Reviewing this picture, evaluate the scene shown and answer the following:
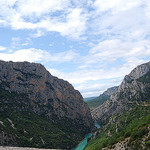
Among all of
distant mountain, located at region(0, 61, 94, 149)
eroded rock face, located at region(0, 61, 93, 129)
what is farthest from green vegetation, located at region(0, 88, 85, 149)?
eroded rock face, located at region(0, 61, 93, 129)

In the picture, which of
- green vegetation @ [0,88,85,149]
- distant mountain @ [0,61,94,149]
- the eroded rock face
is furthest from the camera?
the eroded rock face

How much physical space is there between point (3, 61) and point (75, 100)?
86876 millimetres

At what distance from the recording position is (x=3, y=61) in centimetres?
14200

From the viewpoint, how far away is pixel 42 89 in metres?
149

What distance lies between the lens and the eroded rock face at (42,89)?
134875 millimetres

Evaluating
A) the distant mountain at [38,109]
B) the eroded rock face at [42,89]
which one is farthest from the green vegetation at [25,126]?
the eroded rock face at [42,89]

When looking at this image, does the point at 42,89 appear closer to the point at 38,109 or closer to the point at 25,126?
the point at 38,109

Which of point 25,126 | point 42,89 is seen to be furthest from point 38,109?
point 25,126

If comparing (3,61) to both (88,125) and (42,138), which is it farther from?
(88,125)

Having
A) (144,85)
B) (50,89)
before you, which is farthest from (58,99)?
(144,85)

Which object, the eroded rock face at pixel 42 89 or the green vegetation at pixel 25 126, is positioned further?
the eroded rock face at pixel 42 89

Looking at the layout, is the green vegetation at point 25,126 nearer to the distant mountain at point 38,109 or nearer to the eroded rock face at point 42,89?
the distant mountain at point 38,109

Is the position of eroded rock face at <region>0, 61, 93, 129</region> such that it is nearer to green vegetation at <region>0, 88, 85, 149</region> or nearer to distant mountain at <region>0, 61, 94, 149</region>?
distant mountain at <region>0, 61, 94, 149</region>

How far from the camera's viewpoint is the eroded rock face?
135 metres
